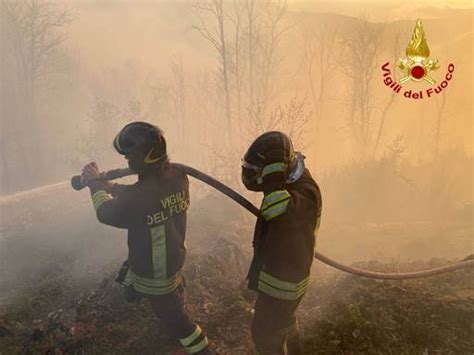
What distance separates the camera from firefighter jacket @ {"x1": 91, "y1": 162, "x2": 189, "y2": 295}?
9.54ft

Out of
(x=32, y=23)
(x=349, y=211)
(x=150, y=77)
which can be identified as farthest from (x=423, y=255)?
(x=150, y=77)

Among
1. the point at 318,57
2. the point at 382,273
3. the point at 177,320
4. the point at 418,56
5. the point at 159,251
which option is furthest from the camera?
the point at 318,57

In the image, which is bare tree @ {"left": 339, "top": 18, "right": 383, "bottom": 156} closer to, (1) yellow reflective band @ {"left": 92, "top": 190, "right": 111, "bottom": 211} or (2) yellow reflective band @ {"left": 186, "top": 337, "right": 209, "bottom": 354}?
(2) yellow reflective band @ {"left": 186, "top": 337, "right": 209, "bottom": 354}

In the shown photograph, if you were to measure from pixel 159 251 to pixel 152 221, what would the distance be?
0.83 feet

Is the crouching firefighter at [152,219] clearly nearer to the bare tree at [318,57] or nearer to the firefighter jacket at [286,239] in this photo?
the firefighter jacket at [286,239]

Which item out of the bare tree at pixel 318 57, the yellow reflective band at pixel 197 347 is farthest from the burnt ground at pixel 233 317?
the bare tree at pixel 318 57

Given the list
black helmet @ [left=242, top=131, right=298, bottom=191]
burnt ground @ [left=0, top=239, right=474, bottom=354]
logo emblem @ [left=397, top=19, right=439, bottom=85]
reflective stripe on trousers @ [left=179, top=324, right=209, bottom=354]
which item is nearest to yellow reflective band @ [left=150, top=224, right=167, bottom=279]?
reflective stripe on trousers @ [left=179, top=324, right=209, bottom=354]

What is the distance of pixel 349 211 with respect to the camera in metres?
19.7

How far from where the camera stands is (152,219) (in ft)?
9.82

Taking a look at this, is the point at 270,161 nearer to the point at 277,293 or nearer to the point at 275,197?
the point at 275,197

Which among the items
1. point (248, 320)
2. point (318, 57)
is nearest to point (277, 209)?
point (248, 320)

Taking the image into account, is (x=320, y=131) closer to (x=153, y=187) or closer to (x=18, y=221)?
(x=18, y=221)

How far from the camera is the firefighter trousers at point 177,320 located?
3268mm

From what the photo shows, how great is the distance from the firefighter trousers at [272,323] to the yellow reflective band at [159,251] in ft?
2.47
